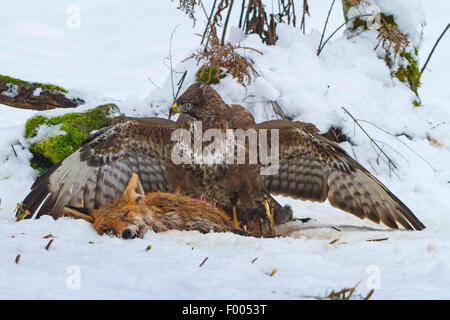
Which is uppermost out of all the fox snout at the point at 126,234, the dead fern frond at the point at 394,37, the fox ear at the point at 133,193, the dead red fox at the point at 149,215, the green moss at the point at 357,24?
the green moss at the point at 357,24

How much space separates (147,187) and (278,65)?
3.08 meters

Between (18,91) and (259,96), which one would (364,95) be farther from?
(18,91)

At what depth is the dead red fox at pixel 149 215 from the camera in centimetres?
334

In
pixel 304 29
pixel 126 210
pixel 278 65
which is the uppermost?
pixel 304 29

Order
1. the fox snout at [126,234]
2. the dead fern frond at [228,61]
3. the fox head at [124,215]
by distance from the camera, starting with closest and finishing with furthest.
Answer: the fox snout at [126,234]
the fox head at [124,215]
the dead fern frond at [228,61]

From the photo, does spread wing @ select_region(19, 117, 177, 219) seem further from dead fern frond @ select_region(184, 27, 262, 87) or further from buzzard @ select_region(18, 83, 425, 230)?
dead fern frond @ select_region(184, 27, 262, 87)

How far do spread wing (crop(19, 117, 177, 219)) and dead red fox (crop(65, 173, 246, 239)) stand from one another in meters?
0.76

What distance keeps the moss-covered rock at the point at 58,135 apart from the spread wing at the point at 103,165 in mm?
1486

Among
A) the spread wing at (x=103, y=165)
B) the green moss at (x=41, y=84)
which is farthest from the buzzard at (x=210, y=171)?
the green moss at (x=41, y=84)

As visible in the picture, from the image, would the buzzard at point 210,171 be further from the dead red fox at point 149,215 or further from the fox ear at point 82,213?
the fox ear at point 82,213

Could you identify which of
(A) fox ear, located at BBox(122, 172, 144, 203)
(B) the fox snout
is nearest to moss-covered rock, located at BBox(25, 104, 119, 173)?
(A) fox ear, located at BBox(122, 172, 144, 203)

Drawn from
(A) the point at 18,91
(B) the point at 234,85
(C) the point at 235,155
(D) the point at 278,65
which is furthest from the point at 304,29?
(A) the point at 18,91

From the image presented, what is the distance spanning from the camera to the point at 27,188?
5863 mm
